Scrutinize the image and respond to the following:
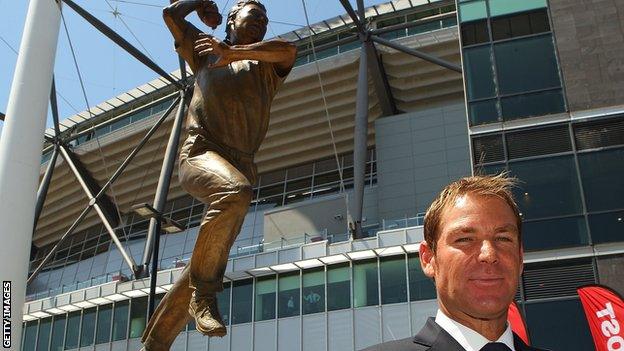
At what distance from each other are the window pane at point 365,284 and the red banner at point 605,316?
36.6ft

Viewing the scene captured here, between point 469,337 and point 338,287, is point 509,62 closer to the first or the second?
point 338,287

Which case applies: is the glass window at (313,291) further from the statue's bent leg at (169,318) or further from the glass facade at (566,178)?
the statue's bent leg at (169,318)

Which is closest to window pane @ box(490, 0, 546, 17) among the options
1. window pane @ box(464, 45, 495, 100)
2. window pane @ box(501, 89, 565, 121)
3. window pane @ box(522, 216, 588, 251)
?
window pane @ box(464, 45, 495, 100)

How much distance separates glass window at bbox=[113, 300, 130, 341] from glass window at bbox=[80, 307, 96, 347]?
1421 mm

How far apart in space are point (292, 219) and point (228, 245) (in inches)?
1234

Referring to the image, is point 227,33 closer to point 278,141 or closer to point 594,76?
point 594,76

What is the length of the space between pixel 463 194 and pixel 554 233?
16949 mm

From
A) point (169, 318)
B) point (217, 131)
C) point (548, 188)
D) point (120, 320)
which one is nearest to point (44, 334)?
point (120, 320)

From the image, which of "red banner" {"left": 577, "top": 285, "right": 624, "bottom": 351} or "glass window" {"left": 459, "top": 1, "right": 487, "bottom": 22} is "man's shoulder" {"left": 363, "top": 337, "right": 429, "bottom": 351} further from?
"glass window" {"left": 459, "top": 1, "right": 487, "bottom": 22}

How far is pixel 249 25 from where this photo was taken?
451 centimetres

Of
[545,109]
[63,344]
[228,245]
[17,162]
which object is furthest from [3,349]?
[63,344]

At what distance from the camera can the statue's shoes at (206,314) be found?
11.9ft

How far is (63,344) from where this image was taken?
31344 millimetres

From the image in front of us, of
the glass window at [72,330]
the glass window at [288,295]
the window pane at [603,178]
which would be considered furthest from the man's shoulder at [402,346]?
the glass window at [72,330]
